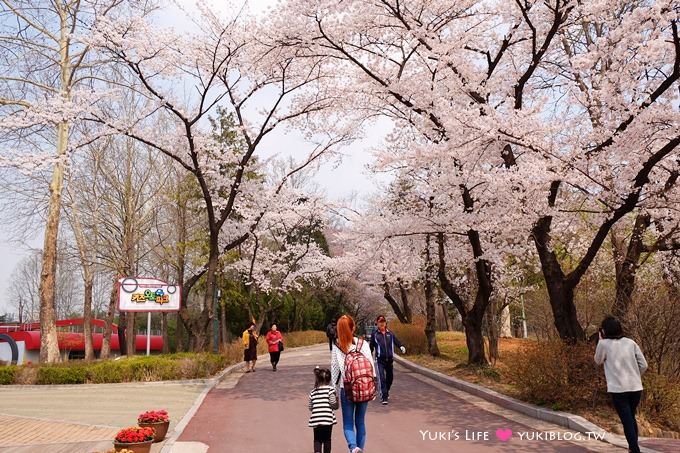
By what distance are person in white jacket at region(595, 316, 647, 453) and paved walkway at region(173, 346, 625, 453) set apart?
31.7 inches

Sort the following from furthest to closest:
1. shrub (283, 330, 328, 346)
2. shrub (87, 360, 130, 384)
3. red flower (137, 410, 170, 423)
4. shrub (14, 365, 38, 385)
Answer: shrub (283, 330, 328, 346) < shrub (14, 365, 38, 385) < shrub (87, 360, 130, 384) < red flower (137, 410, 170, 423)

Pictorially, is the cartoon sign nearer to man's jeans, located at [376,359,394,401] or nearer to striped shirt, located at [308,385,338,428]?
man's jeans, located at [376,359,394,401]

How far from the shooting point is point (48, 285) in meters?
19.5

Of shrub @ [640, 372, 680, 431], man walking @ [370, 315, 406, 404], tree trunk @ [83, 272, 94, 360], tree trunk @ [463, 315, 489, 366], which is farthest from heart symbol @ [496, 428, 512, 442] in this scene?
tree trunk @ [83, 272, 94, 360]

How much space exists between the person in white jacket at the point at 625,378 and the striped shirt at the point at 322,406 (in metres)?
3.29

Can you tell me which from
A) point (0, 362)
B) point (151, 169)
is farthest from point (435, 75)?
point (0, 362)

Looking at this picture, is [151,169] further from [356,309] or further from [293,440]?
[356,309]

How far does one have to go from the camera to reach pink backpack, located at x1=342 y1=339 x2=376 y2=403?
6420 millimetres

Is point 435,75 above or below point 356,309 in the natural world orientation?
above

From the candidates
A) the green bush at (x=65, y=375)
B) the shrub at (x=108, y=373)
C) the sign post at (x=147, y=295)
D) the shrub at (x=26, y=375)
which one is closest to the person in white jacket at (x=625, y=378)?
the shrub at (x=108, y=373)

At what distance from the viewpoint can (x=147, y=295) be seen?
18.6 meters

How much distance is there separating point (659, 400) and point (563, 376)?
56.8 inches

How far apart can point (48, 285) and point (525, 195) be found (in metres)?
16.1

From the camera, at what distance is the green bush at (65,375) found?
1579 cm
